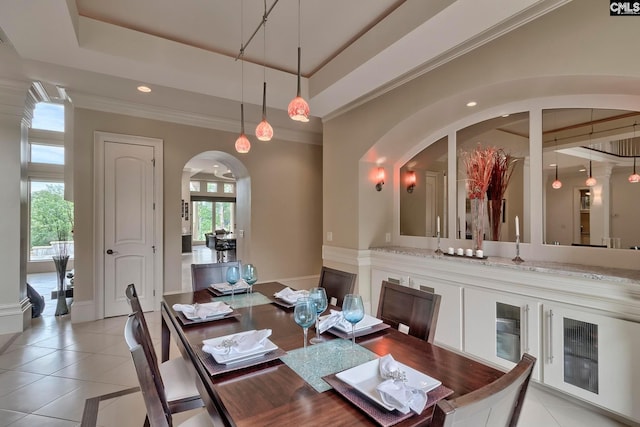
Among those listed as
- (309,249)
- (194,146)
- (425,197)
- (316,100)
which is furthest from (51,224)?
(425,197)

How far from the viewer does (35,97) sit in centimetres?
397

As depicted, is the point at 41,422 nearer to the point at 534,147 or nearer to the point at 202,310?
the point at 202,310

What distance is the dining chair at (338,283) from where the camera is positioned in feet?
7.55

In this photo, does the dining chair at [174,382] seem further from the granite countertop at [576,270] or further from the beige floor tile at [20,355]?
the granite countertop at [576,270]

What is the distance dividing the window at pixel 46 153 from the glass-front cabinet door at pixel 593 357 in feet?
32.1

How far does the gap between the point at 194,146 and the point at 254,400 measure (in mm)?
4384

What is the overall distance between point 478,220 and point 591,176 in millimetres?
921

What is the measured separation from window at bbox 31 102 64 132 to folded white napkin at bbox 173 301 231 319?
6573mm

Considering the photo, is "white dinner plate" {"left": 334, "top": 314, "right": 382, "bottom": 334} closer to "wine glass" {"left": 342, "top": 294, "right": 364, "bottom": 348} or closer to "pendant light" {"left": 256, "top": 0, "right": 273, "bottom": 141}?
"wine glass" {"left": 342, "top": 294, "right": 364, "bottom": 348}

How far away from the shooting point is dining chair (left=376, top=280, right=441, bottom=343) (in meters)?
1.66

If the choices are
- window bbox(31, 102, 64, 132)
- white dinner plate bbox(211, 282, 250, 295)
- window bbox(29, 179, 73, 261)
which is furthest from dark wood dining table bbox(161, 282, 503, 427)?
window bbox(29, 179, 73, 261)

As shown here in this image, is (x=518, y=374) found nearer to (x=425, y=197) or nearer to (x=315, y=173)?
(x=425, y=197)

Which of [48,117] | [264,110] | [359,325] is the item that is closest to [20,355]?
[264,110]

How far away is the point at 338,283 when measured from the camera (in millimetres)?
2414
